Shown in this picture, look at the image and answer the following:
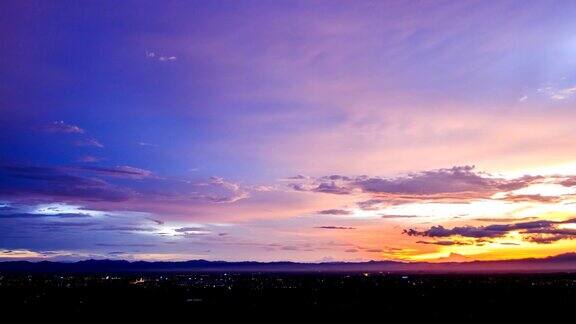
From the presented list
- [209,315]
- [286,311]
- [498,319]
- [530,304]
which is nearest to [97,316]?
[209,315]

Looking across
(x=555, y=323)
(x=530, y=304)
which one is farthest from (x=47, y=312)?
(x=530, y=304)

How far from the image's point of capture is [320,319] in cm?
8144

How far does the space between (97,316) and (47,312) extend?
15.3 meters

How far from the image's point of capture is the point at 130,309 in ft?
322

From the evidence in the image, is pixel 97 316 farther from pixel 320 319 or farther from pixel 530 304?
pixel 530 304

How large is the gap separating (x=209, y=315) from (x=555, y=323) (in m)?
54.1

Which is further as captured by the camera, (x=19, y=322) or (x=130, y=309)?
(x=130, y=309)

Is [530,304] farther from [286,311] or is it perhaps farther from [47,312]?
[47,312]

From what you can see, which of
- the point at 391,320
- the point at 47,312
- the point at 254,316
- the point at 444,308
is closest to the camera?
the point at 391,320

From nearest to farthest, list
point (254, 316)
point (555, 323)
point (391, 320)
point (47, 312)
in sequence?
point (555, 323) < point (391, 320) < point (254, 316) < point (47, 312)

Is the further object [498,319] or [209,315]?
[209,315]

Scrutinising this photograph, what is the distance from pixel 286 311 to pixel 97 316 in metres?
33.4

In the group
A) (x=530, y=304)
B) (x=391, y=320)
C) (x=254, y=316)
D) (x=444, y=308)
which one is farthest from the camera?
(x=530, y=304)

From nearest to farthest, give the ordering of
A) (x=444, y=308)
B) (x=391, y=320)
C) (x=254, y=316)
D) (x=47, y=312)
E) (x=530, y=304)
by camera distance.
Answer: (x=391, y=320)
(x=254, y=316)
(x=47, y=312)
(x=444, y=308)
(x=530, y=304)
